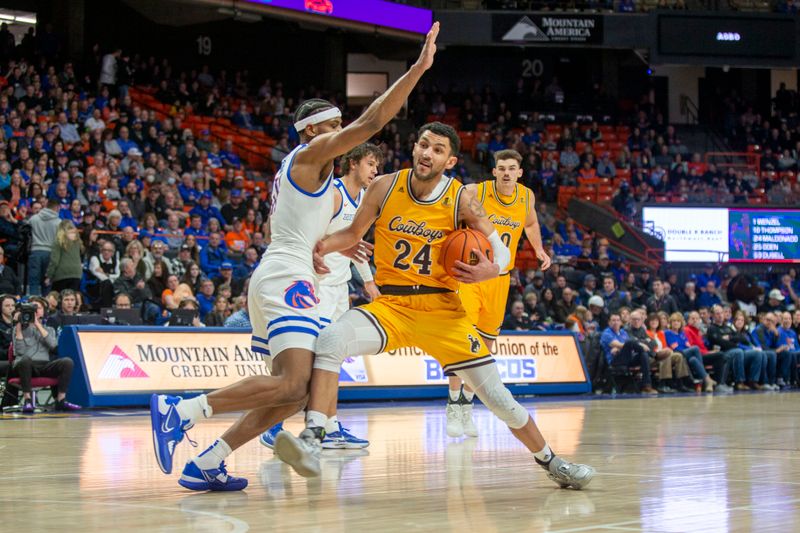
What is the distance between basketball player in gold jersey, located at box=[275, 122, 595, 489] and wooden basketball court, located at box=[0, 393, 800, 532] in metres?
0.48

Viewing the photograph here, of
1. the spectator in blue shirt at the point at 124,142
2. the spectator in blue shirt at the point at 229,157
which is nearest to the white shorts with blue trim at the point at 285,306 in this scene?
the spectator in blue shirt at the point at 124,142

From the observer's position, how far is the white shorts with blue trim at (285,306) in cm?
605

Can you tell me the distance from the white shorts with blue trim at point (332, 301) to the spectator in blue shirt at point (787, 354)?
1432 cm

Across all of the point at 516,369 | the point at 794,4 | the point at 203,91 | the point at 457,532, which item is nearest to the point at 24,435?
the point at 457,532

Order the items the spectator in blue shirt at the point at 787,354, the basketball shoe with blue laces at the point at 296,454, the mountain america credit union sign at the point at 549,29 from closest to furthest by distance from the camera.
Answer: the basketball shoe with blue laces at the point at 296,454 → the spectator in blue shirt at the point at 787,354 → the mountain america credit union sign at the point at 549,29

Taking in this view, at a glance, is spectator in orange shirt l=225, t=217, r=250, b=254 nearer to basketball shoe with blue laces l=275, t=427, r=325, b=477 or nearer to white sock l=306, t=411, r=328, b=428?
white sock l=306, t=411, r=328, b=428

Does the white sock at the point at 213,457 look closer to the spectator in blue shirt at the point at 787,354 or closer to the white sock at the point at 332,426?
the white sock at the point at 332,426

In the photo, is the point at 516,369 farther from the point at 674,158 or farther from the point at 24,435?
the point at 674,158

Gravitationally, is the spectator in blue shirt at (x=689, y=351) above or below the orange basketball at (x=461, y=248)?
below

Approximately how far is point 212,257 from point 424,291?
41.9 ft

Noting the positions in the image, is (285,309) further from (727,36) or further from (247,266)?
(727,36)

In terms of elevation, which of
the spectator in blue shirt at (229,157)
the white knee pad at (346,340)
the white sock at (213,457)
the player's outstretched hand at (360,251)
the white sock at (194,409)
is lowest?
the white sock at (213,457)

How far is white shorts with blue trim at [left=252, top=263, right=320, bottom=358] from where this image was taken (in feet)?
19.9

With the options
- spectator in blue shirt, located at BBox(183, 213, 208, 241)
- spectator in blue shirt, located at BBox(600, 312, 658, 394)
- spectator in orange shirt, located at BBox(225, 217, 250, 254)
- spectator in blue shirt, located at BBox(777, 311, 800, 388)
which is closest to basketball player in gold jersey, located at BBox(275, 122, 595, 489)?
spectator in blue shirt, located at BBox(600, 312, 658, 394)
